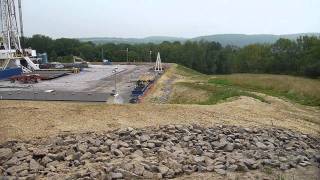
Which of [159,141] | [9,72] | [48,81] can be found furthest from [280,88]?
[9,72]

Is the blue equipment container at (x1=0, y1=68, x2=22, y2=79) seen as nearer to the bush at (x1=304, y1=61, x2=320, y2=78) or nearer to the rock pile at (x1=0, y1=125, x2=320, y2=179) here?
the rock pile at (x1=0, y1=125, x2=320, y2=179)

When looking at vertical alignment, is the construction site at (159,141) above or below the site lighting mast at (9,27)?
below

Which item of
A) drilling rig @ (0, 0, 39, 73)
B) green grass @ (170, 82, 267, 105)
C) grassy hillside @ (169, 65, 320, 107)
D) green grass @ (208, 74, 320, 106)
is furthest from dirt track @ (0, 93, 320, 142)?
drilling rig @ (0, 0, 39, 73)

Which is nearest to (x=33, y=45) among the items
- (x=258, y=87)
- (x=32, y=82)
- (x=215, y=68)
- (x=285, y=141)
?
(x=215, y=68)

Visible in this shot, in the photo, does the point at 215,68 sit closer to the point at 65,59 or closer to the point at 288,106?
the point at 65,59

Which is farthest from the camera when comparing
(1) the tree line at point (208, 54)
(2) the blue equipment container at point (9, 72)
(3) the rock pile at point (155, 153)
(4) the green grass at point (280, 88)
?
(1) the tree line at point (208, 54)

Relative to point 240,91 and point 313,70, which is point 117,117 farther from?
point 313,70

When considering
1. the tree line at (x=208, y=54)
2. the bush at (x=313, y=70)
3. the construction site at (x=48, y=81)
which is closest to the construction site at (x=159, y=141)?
the construction site at (x=48, y=81)

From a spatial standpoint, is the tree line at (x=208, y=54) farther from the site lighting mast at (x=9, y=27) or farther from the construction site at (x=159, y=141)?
the construction site at (x=159, y=141)
